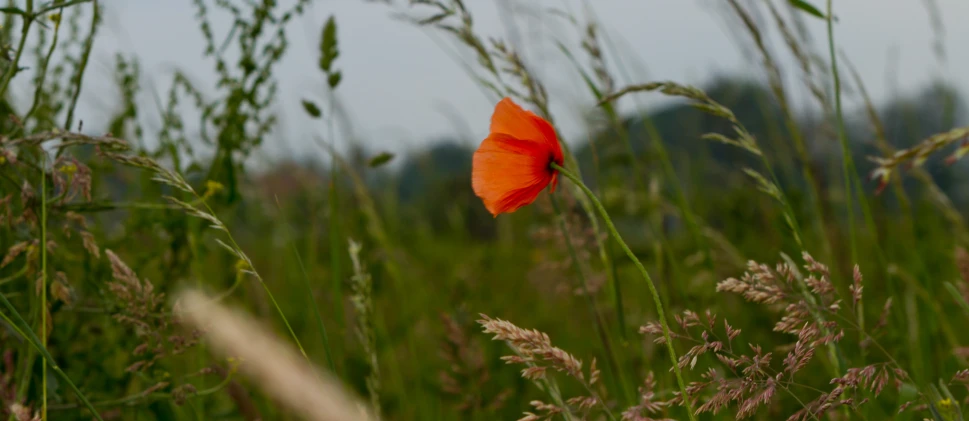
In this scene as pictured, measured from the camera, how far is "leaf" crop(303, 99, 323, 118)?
193cm

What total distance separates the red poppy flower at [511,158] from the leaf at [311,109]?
1.03 metres

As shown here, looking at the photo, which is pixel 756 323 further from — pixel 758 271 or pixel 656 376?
pixel 758 271

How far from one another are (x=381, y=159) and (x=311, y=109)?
0.23 meters

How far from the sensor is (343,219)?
374 centimetres

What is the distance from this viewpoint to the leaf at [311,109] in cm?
193

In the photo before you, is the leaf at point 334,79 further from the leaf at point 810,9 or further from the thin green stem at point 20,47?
the leaf at point 810,9

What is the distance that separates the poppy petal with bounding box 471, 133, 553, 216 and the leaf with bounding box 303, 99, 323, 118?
1026 millimetres

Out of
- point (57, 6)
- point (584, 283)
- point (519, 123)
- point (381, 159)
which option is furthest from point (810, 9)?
point (57, 6)

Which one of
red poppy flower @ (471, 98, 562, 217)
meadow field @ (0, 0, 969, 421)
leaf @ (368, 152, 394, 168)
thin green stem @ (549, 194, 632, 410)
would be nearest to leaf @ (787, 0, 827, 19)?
meadow field @ (0, 0, 969, 421)

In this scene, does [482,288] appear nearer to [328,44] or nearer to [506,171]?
[328,44]

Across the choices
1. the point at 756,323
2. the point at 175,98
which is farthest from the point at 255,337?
the point at 756,323

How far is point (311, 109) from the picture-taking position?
76.5 inches

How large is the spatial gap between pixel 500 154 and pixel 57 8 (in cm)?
83

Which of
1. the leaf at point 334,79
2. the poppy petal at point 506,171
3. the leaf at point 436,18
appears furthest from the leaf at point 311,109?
the poppy petal at point 506,171
